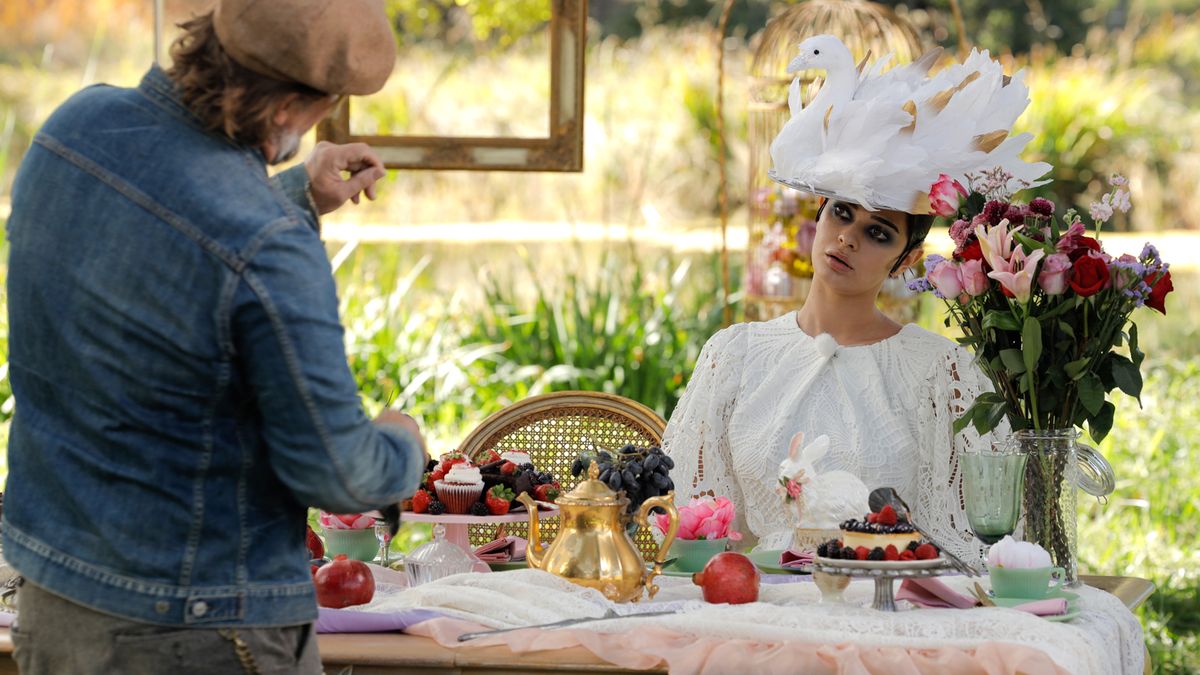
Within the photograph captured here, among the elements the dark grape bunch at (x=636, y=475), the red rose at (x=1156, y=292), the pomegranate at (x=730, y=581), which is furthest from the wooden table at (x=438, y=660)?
the red rose at (x=1156, y=292)

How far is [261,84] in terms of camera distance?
A: 1.73 m

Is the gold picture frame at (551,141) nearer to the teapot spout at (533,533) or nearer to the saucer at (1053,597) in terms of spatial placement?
the teapot spout at (533,533)

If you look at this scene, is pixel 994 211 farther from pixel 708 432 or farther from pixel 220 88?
pixel 220 88

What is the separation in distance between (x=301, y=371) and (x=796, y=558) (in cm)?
133

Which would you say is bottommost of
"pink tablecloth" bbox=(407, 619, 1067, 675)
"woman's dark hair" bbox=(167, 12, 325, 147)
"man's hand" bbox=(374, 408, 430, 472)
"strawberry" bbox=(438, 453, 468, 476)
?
"pink tablecloth" bbox=(407, 619, 1067, 675)

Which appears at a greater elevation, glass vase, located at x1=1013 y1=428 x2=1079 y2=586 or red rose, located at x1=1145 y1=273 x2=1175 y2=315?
red rose, located at x1=1145 y1=273 x2=1175 y2=315

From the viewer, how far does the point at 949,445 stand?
3.01 m

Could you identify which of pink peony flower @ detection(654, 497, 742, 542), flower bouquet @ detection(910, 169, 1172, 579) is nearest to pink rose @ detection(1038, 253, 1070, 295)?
flower bouquet @ detection(910, 169, 1172, 579)

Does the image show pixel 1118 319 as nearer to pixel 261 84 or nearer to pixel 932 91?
pixel 932 91

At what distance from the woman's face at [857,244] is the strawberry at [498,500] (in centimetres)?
84

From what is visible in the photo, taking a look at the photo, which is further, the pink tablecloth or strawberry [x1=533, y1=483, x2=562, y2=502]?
strawberry [x1=533, y1=483, x2=562, y2=502]

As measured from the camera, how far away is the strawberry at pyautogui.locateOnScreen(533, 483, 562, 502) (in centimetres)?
271

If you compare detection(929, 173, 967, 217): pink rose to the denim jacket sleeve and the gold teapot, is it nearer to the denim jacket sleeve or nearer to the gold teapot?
the gold teapot

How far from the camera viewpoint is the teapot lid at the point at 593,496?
245 centimetres
